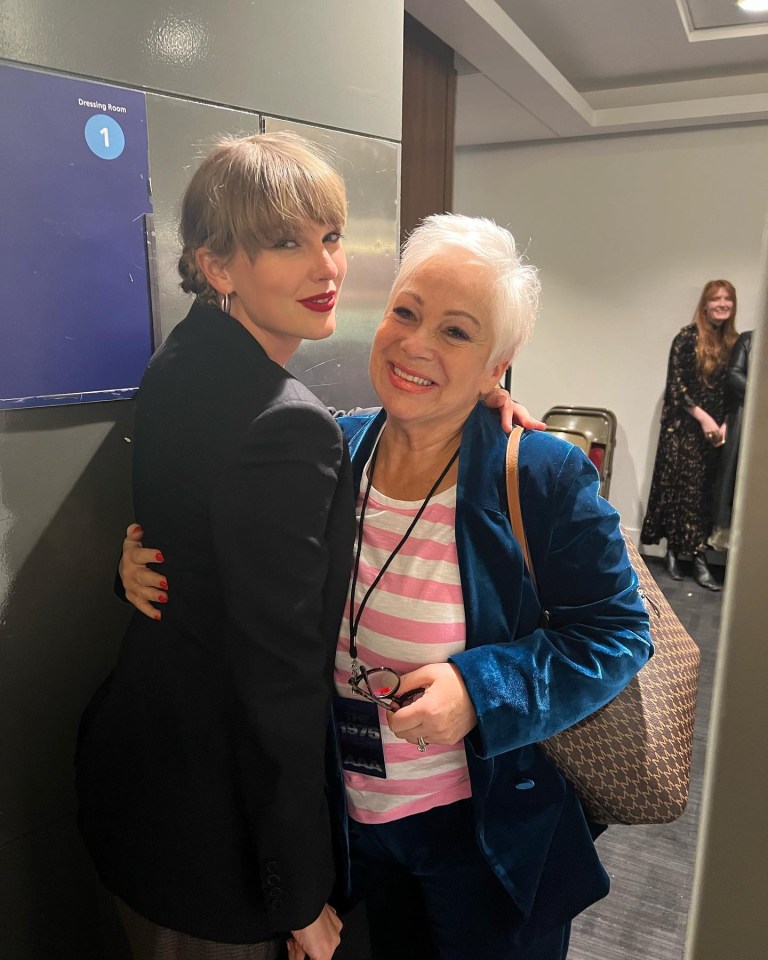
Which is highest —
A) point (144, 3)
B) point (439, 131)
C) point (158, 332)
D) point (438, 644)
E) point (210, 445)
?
point (439, 131)

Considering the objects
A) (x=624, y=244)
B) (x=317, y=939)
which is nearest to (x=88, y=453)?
(x=317, y=939)

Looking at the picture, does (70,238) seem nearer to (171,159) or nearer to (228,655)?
(171,159)

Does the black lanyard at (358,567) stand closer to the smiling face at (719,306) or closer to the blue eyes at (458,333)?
the blue eyes at (458,333)

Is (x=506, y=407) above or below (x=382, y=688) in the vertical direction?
above

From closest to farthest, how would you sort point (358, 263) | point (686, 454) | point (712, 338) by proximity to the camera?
point (358, 263)
point (712, 338)
point (686, 454)

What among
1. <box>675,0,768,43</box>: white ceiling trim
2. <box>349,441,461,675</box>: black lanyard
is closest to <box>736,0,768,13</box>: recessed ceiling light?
<box>675,0,768,43</box>: white ceiling trim

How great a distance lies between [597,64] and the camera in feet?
13.3

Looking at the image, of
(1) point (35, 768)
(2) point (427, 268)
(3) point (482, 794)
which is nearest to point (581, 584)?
(3) point (482, 794)

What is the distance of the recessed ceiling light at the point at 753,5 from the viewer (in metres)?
3.22

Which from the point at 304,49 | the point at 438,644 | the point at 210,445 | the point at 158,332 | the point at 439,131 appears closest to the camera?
the point at 210,445

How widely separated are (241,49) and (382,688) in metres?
0.96

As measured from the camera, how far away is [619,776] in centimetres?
104

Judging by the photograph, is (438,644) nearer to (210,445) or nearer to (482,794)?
(482,794)

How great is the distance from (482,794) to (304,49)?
1.18 meters
